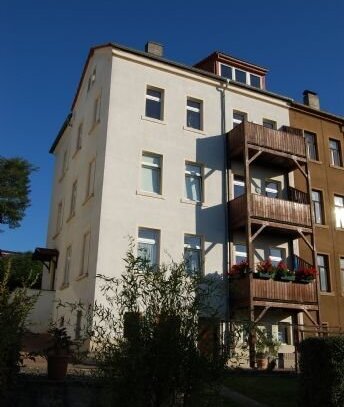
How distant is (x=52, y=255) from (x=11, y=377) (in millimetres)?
17310

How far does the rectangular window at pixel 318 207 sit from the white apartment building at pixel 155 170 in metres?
2.08

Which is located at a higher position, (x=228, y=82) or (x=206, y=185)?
(x=228, y=82)

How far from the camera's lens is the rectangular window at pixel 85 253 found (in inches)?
834

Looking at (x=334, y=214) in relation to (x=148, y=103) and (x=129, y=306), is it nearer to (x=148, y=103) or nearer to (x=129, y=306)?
(x=148, y=103)

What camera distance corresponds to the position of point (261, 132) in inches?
919

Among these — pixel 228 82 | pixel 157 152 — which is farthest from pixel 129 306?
pixel 228 82

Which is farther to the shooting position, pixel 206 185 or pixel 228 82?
pixel 228 82

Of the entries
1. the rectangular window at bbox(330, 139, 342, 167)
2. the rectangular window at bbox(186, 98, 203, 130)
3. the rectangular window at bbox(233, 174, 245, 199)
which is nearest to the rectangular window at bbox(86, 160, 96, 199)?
the rectangular window at bbox(186, 98, 203, 130)

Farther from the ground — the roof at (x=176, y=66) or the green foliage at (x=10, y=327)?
the roof at (x=176, y=66)

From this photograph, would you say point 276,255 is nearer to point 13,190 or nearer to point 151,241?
point 151,241

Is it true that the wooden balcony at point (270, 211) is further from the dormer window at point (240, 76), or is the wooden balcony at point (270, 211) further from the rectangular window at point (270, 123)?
the dormer window at point (240, 76)

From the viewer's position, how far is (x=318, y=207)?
2592 centimetres

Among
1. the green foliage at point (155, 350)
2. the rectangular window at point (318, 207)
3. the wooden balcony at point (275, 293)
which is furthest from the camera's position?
the rectangular window at point (318, 207)

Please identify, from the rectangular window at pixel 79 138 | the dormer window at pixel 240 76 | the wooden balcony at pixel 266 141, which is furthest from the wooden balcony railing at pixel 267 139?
the rectangular window at pixel 79 138
